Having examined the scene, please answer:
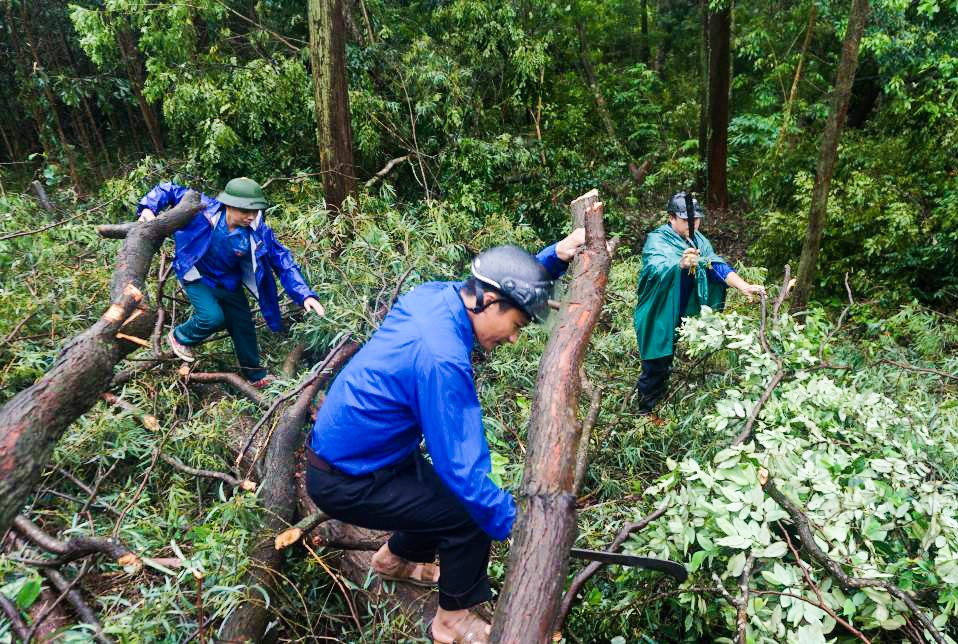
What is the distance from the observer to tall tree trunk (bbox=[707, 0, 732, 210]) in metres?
8.91

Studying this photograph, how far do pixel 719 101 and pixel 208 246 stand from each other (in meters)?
8.48

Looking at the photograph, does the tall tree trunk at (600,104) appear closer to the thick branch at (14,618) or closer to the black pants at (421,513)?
the black pants at (421,513)

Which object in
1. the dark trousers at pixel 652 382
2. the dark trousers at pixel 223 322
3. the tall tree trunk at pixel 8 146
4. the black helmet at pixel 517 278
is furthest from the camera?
the tall tree trunk at pixel 8 146

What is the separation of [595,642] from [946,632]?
120cm

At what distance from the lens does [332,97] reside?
5469 millimetres

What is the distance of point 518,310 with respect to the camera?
1.89 meters

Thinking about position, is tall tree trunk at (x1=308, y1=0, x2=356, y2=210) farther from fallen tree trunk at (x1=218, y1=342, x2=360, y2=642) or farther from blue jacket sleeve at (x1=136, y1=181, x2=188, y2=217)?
fallen tree trunk at (x1=218, y1=342, x2=360, y2=642)

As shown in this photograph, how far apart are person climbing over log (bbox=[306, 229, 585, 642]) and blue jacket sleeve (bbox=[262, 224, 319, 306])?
6.77 ft

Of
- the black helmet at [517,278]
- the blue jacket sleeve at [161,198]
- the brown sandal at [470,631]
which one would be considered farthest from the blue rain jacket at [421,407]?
the blue jacket sleeve at [161,198]

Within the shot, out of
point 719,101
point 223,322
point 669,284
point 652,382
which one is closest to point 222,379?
point 223,322

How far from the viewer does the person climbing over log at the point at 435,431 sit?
1764 mm

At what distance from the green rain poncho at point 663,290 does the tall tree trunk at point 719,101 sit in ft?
20.1

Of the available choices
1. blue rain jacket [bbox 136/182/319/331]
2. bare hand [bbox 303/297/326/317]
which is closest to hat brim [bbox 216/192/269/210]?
blue rain jacket [bbox 136/182/319/331]

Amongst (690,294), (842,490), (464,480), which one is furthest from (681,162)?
(464,480)
